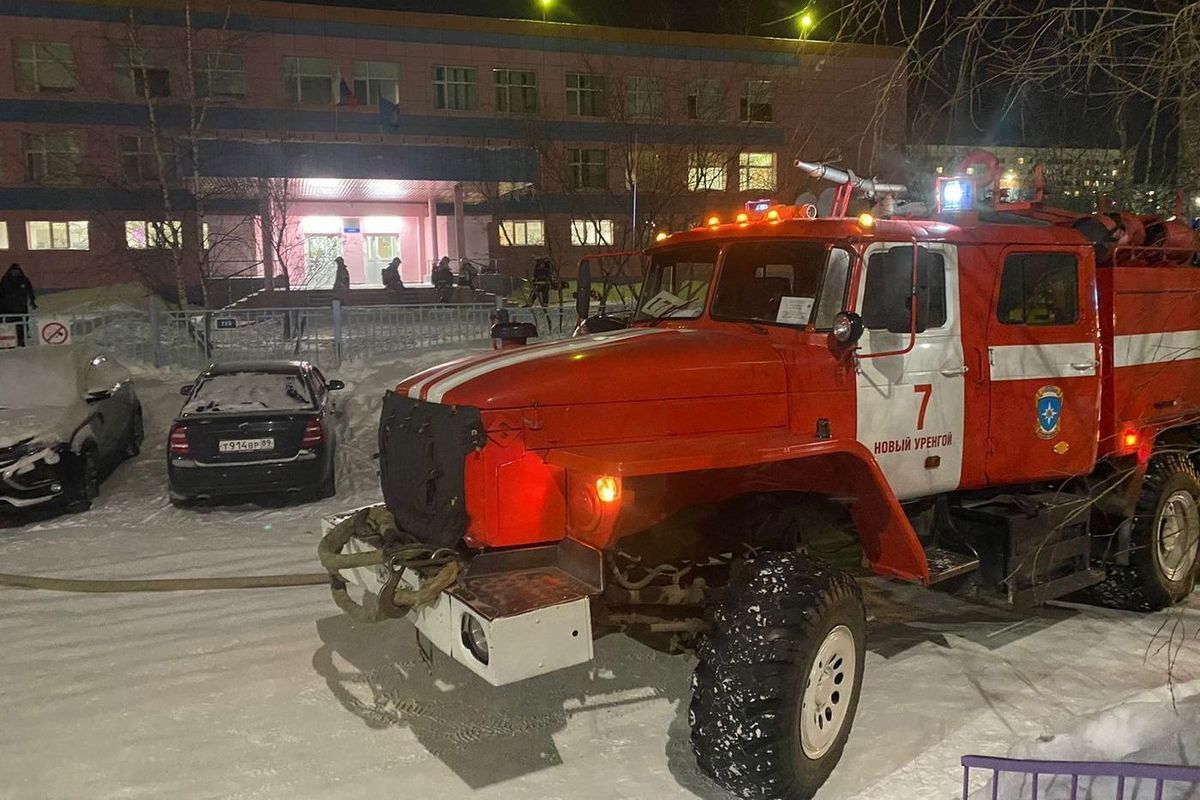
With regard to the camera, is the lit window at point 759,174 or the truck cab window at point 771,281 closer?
the truck cab window at point 771,281

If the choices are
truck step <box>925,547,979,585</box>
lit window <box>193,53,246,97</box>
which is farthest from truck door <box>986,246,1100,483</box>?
lit window <box>193,53,246,97</box>

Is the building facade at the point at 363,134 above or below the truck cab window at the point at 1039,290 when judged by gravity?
above

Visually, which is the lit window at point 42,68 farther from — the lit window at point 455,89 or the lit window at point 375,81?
the lit window at point 455,89

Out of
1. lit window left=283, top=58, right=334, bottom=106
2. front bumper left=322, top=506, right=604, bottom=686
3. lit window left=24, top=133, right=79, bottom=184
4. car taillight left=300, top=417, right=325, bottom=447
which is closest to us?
front bumper left=322, top=506, right=604, bottom=686

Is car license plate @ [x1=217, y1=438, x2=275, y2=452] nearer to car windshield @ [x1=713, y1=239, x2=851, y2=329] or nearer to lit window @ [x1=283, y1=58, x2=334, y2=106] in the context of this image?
car windshield @ [x1=713, y1=239, x2=851, y2=329]

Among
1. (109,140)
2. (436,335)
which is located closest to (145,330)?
(436,335)

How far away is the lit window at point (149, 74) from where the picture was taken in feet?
87.1

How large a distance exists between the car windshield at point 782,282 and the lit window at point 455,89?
30902 millimetres

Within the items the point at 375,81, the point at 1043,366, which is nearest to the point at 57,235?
the point at 375,81

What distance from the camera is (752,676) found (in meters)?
3.62

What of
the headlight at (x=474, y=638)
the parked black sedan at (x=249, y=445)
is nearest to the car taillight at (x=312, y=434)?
the parked black sedan at (x=249, y=445)

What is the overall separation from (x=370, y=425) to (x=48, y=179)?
23.9 m

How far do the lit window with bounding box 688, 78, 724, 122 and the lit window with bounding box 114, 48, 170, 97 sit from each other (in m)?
A: 15.0

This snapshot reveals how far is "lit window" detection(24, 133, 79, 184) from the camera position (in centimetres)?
2878
